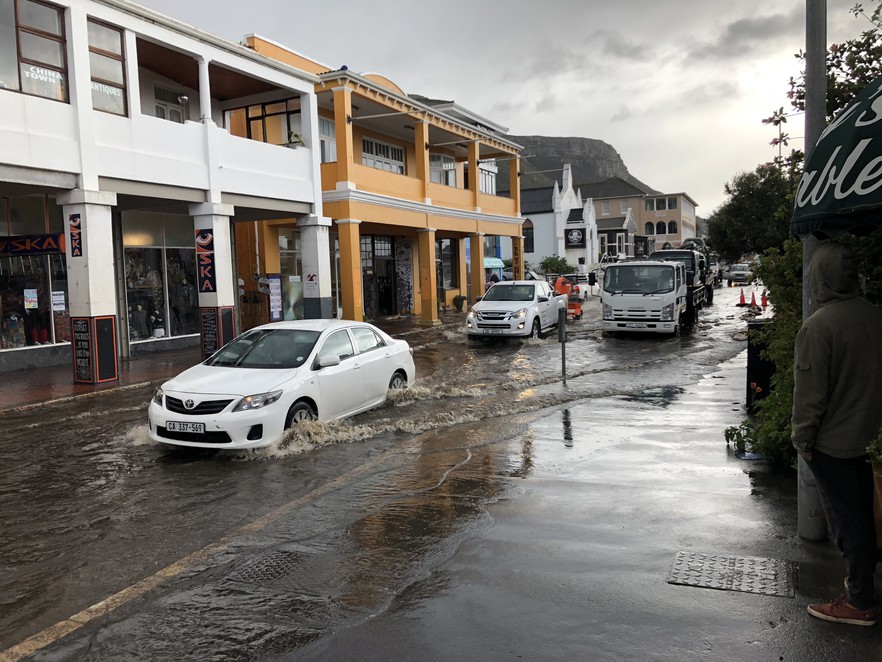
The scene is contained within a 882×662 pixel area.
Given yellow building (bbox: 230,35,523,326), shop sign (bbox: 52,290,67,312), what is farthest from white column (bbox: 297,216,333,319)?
shop sign (bbox: 52,290,67,312)

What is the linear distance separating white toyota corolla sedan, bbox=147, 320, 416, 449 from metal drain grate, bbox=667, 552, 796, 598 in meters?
4.96

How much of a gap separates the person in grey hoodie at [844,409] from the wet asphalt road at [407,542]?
1.02ft

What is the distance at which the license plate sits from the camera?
8.01m

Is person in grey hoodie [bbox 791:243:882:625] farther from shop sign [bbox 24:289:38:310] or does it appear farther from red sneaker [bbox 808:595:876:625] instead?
shop sign [bbox 24:289:38:310]

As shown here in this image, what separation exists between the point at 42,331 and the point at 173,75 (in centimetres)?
726

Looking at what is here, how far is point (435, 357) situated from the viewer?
17.5 metres

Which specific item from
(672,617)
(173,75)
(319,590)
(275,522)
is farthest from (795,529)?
(173,75)

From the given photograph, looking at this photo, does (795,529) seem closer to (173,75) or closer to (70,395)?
(70,395)

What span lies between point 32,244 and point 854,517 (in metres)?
15.6

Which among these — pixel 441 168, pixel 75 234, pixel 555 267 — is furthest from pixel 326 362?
pixel 555 267

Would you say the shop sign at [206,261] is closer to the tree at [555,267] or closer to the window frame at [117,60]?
the window frame at [117,60]

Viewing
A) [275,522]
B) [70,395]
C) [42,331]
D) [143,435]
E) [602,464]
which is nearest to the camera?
[275,522]

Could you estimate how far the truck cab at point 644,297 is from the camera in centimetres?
1981

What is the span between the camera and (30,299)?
16531 mm
